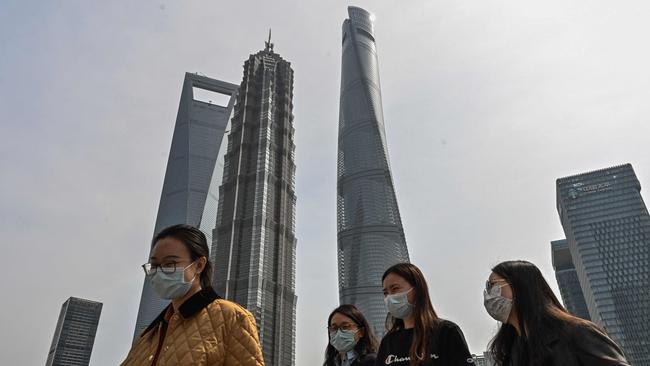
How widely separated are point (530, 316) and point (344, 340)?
8.50 feet

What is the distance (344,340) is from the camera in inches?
197

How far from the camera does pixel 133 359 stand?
296 centimetres

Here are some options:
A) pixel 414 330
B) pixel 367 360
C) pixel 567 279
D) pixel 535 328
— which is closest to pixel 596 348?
pixel 535 328

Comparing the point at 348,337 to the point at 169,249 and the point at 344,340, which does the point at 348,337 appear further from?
the point at 169,249

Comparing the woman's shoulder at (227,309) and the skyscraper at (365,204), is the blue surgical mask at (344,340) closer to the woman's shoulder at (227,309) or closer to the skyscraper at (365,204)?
the woman's shoulder at (227,309)

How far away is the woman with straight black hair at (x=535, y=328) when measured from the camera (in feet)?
7.64

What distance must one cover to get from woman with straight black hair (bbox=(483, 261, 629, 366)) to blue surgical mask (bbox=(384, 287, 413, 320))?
2.68 ft

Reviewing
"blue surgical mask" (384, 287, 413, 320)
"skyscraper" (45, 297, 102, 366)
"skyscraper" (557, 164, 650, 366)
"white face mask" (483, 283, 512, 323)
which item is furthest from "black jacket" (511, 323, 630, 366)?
"skyscraper" (45, 297, 102, 366)

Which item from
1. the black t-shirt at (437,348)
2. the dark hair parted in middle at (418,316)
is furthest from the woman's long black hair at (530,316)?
the dark hair parted in middle at (418,316)

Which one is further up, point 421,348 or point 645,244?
point 645,244

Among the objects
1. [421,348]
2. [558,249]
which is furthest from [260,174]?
[558,249]

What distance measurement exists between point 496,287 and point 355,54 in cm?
10557

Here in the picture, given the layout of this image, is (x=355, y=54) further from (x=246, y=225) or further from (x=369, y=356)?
(x=369, y=356)

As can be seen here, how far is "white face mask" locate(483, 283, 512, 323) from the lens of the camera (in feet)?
11.1
